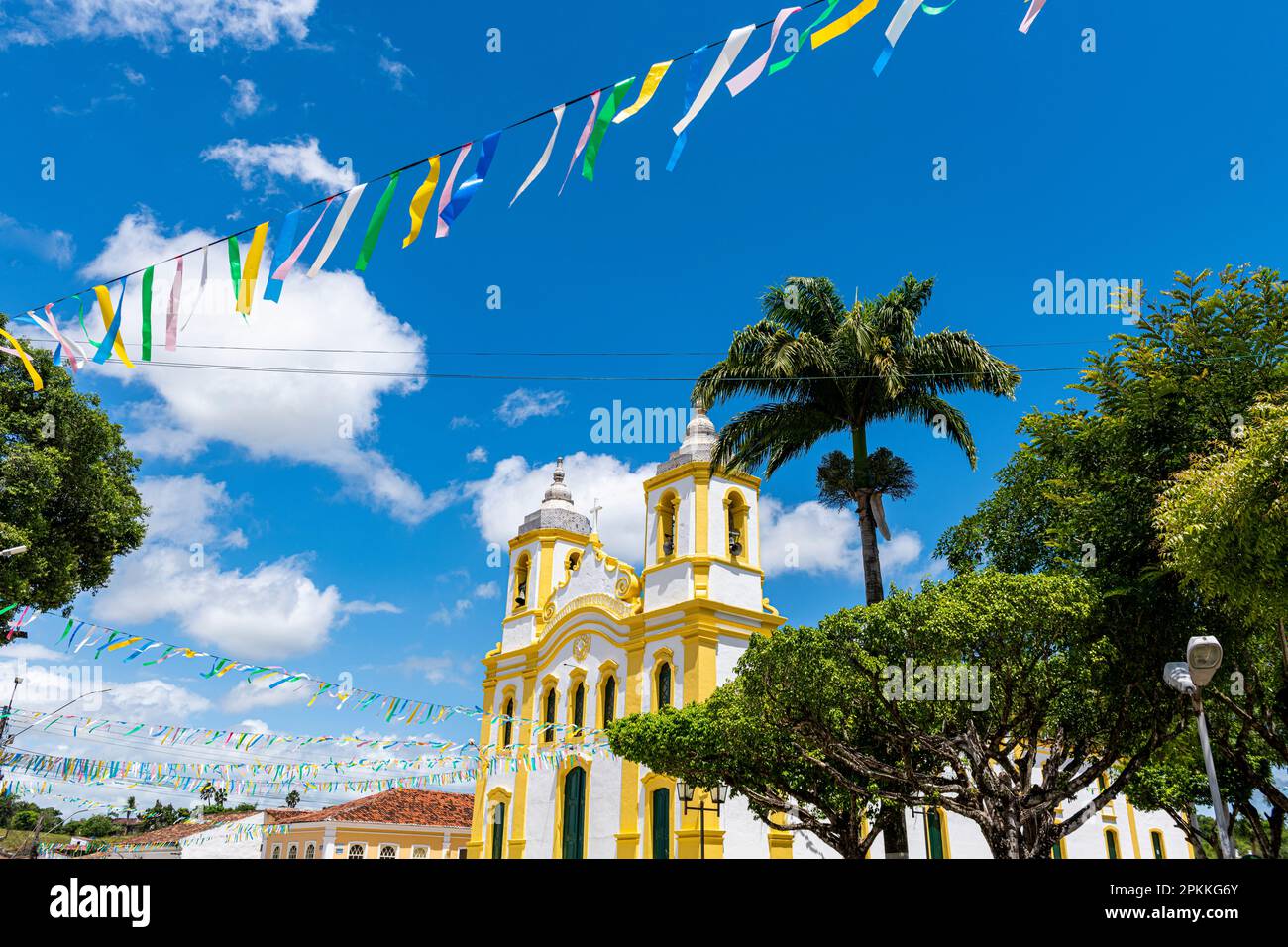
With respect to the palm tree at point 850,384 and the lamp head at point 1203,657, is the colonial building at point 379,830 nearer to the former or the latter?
the palm tree at point 850,384

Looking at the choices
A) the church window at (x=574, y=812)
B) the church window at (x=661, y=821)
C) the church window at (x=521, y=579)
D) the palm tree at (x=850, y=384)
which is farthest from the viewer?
the church window at (x=521, y=579)

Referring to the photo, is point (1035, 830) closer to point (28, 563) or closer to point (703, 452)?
point (703, 452)

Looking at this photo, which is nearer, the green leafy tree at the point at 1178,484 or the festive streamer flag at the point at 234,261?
the festive streamer flag at the point at 234,261

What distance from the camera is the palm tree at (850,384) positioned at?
59.8 feet

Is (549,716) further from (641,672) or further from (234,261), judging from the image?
(234,261)

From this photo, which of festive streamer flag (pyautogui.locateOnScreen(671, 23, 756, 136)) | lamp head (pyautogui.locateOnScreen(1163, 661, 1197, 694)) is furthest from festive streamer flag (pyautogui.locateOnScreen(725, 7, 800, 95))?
lamp head (pyautogui.locateOnScreen(1163, 661, 1197, 694))

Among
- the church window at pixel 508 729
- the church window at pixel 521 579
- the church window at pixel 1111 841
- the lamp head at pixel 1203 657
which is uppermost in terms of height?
the church window at pixel 521 579

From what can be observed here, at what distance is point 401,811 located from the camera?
135 ft

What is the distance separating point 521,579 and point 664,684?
9265 mm

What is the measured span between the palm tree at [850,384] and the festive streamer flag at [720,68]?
11905mm

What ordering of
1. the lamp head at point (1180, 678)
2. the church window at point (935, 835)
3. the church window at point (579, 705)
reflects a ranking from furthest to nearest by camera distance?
1. the church window at point (579, 705)
2. the church window at point (935, 835)
3. the lamp head at point (1180, 678)

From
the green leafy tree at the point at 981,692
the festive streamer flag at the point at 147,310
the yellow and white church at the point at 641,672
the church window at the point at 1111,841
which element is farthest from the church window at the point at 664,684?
the festive streamer flag at the point at 147,310

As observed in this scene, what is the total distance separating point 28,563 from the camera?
18766 millimetres
